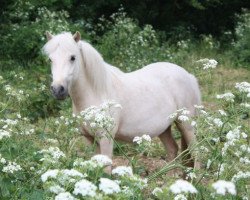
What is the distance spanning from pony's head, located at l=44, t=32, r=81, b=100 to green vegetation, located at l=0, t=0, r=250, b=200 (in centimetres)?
26

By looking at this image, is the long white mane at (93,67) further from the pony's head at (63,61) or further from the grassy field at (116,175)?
the grassy field at (116,175)

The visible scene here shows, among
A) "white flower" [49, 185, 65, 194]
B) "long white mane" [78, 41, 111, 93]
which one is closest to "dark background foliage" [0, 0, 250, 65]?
"long white mane" [78, 41, 111, 93]

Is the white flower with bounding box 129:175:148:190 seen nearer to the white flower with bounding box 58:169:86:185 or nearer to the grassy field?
the grassy field

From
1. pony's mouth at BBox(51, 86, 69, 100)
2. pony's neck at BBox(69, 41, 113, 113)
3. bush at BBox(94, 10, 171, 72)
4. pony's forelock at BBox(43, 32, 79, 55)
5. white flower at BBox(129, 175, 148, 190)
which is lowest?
white flower at BBox(129, 175, 148, 190)

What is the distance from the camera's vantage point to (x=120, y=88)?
5172 mm

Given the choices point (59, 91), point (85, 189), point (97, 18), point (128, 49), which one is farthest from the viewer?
point (97, 18)

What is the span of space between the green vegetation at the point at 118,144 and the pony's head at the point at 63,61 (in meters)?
0.26

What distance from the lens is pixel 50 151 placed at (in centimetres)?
324

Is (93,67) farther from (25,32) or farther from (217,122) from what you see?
(25,32)

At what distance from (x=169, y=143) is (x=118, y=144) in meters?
1.57

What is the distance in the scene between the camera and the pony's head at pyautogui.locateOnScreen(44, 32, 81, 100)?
4.51 m

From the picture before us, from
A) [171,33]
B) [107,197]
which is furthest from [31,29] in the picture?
[107,197]

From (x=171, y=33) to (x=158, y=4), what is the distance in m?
1.14

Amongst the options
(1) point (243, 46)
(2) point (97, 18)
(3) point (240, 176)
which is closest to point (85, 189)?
(3) point (240, 176)
